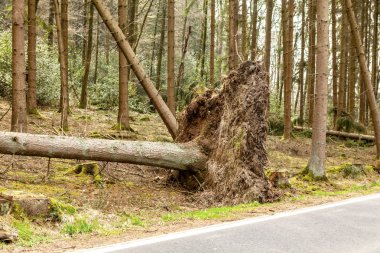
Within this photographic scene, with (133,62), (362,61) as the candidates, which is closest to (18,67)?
(133,62)

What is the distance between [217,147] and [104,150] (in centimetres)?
275

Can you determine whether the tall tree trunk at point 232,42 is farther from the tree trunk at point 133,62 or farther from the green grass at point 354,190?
the green grass at point 354,190

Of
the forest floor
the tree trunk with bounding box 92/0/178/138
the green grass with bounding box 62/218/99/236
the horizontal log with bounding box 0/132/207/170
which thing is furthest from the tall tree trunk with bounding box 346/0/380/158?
the green grass with bounding box 62/218/99/236

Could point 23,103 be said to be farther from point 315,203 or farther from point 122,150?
point 315,203

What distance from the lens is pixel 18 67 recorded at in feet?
37.9

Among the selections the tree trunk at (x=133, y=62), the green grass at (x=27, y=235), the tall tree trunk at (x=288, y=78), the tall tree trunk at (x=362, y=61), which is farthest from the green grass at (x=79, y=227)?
the tall tree trunk at (x=288, y=78)

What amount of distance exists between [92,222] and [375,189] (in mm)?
7862

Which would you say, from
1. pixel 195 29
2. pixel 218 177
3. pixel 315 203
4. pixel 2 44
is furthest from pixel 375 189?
pixel 195 29

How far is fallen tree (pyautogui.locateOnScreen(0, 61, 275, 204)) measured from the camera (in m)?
9.38

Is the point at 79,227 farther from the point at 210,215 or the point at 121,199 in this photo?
the point at 121,199

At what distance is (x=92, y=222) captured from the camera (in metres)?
6.78

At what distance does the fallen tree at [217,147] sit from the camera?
938 cm

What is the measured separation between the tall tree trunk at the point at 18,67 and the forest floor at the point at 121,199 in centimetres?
118

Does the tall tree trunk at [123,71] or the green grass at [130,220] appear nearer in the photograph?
the green grass at [130,220]
